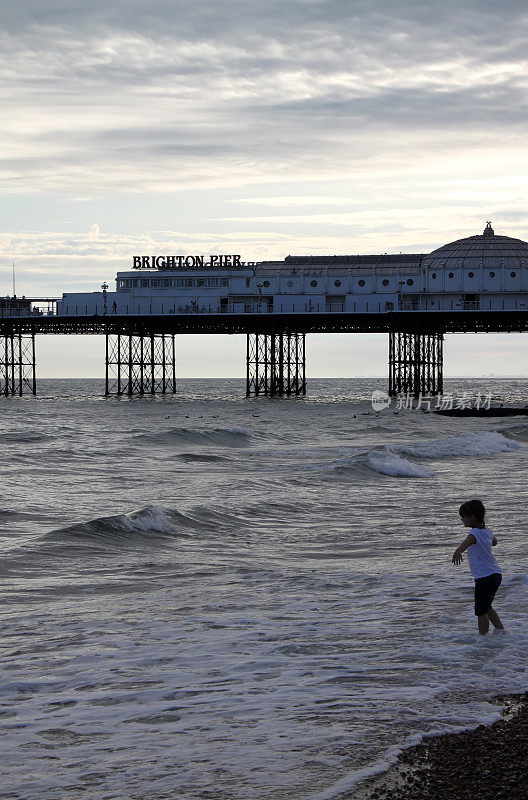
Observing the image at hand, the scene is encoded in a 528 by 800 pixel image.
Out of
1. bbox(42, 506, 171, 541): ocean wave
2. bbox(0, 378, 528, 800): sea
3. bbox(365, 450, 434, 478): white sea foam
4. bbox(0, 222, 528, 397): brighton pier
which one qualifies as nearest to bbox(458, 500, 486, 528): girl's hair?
bbox(0, 378, 528, 800): sea

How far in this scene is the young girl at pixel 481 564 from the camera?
10344 millimetres

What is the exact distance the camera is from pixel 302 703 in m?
8.62

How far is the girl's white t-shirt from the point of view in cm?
1039

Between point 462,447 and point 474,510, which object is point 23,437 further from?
point 474,510

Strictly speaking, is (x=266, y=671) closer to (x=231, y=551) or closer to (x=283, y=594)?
(x=283, y=594)

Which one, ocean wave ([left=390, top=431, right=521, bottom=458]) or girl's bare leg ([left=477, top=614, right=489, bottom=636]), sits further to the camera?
ocean wave ([left=390, top=431, right=521, bottom=458])

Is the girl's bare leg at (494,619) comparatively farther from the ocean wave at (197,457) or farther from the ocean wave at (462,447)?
the ocean wave at (462,447)

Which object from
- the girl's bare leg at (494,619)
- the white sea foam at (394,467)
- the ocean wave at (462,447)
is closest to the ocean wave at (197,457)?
the white sea foam at (394,467)

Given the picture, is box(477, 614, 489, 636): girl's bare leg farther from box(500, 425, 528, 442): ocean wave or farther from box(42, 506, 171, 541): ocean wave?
box(500, 425, 528, 442): ocean wave

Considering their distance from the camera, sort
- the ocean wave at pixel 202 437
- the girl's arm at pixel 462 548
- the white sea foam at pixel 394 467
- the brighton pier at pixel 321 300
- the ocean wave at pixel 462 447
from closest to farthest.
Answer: the girl's arm at pixel 462 548, the white sea foam at pixel 394 467, the ocean wave at pixel 462 447, the ocean wave at pixel 202 437, the brighton pier at pixel 321 300

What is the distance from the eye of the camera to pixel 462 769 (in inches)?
275

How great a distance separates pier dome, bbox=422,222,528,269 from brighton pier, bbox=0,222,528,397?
3.5 inches

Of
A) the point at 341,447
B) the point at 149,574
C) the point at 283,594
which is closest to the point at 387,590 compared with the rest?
the point at 283,594

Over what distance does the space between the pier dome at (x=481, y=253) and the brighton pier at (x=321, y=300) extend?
0.30 ft
